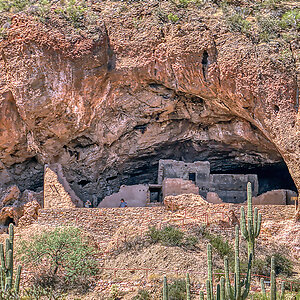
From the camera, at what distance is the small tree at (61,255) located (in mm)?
20141

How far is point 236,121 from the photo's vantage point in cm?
2695

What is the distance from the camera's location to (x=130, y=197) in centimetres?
2611

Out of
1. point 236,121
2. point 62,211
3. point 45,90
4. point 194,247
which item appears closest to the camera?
point 194,247

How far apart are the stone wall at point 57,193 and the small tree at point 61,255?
136 inches

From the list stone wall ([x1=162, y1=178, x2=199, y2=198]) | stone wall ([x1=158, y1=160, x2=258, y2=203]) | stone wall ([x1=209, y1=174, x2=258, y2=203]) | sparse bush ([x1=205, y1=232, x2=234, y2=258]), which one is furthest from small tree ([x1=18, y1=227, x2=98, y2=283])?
stone wall ([x1=209, y1=174, x2=258, y2=203])

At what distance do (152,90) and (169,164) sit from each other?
3250mm

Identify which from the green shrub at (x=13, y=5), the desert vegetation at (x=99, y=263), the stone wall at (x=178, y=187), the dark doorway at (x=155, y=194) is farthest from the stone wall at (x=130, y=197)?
the green shrub at (x=13, y=5)

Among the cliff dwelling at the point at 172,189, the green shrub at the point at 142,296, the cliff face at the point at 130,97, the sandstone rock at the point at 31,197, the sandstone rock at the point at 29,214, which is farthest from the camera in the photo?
the sandstone rock at the point at 31,197

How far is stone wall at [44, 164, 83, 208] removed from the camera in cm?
2477

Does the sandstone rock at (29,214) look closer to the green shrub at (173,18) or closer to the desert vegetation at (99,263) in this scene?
the desert vegetation at (99,263)

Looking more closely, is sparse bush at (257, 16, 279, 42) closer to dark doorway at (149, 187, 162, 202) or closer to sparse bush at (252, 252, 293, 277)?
dark doorway at (149, 187, 162, 202)

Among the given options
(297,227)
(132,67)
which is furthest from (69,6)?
(297,227)

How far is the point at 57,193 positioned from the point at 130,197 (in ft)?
9.72

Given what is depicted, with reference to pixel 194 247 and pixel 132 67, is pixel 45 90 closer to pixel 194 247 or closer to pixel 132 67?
pixel 132 67
